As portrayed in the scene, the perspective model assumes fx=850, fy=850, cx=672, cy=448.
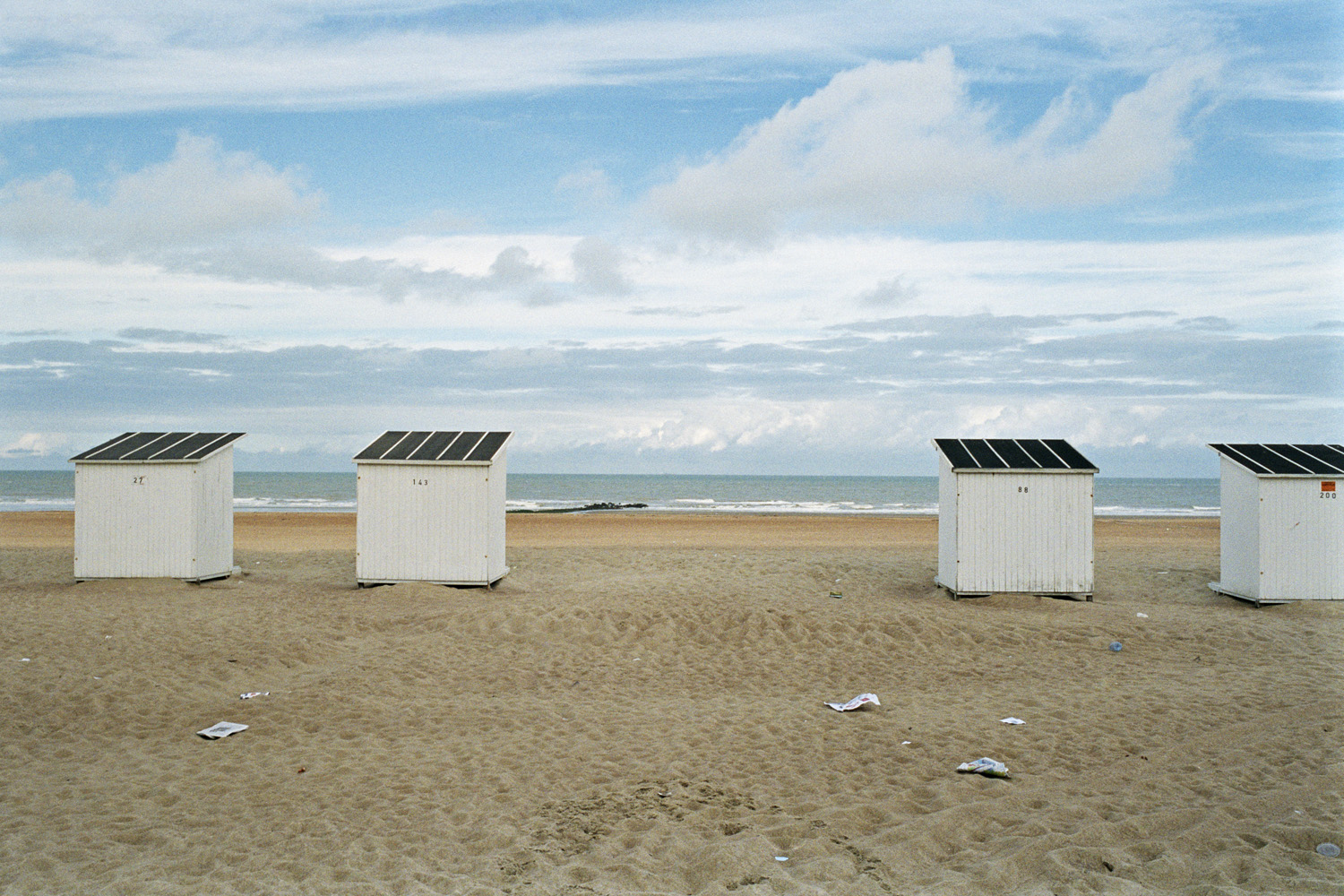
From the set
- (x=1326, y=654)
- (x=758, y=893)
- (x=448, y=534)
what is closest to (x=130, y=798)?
(x=758, y=893)

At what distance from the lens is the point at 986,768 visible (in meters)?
6.37

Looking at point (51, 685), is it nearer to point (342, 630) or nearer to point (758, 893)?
point (342, 630)

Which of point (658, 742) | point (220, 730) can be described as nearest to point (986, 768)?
point (658, 742)

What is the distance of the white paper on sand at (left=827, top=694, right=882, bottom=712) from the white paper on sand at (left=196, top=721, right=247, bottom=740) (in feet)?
18.0

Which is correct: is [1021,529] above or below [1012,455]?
below

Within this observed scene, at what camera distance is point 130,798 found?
5969 millimetres

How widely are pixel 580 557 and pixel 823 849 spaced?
1460cm

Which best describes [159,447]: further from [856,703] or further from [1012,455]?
[1012,455]

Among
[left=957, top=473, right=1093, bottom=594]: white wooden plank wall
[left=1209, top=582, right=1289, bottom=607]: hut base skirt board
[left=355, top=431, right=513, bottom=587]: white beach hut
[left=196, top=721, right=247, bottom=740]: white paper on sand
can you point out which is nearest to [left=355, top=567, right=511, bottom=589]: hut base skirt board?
[left=355, top=431, right=513, bottom=587]: white beach hut

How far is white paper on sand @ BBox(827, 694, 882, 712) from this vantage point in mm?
8250

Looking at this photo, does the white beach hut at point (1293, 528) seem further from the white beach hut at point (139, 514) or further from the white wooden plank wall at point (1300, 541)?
the white beach hut at point (139, 514)

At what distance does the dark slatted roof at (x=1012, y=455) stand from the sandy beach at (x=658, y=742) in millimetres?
2144

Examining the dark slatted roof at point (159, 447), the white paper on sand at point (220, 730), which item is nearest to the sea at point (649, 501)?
the dark slatted roof at point (159, 447)

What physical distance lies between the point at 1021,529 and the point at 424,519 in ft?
31.9
